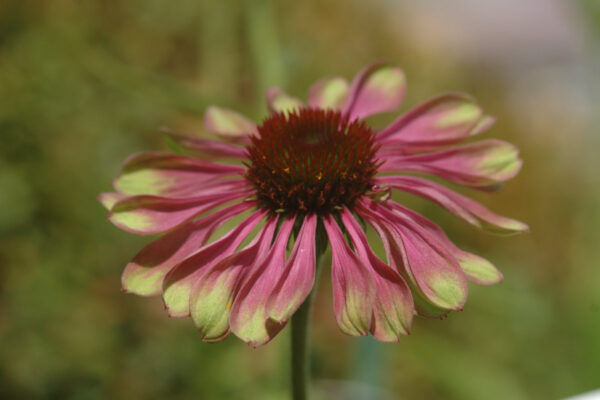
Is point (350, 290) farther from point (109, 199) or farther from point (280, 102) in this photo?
point (280, 102)

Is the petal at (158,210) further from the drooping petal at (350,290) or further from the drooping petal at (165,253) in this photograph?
the drooping petal at (350,290)

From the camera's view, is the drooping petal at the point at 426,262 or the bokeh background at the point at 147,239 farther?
the bokeh background at the point at 147,239

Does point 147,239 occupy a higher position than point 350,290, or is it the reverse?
point 350,290

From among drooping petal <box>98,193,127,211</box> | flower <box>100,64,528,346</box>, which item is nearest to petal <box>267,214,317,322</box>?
flower <box>100,64,528,346</box>

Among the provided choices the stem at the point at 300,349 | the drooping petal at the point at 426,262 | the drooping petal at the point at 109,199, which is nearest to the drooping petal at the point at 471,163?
the drooping petal at the point at 426,262

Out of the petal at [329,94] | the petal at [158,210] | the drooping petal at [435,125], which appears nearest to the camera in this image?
the petal at [158,210]

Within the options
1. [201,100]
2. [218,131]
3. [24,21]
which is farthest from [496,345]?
[24,21]

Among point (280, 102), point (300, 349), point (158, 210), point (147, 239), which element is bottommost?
point (147, 239)

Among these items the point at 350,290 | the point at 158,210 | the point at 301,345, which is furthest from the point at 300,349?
the point at 158,210
